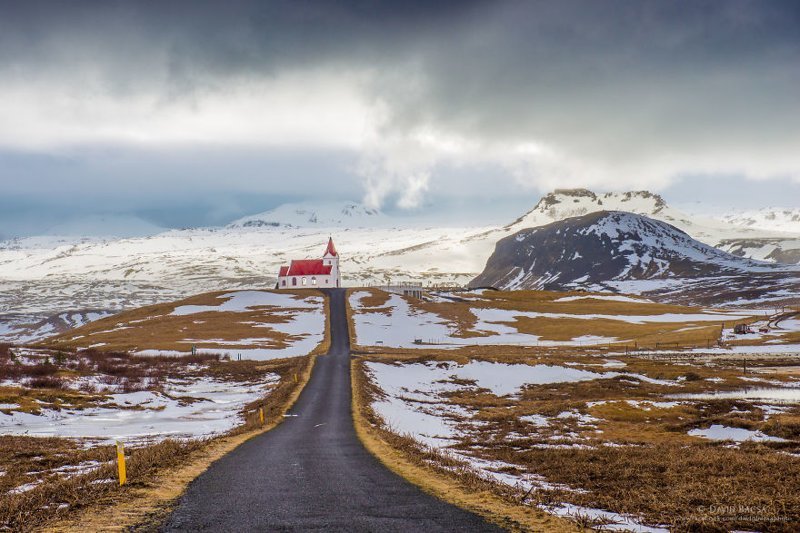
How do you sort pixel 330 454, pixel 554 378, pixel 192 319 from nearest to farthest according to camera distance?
pixel 330 454, pixel 554 378, pixel 192 319

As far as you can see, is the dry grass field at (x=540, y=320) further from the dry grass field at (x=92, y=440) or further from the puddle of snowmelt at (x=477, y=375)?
the dry grass field at (x=92, y=440)

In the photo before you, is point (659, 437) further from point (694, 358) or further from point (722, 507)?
point (694, 358)

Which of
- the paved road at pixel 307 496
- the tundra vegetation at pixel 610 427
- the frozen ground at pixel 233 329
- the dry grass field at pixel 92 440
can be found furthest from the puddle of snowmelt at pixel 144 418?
the frozen ground at pixel 233 329

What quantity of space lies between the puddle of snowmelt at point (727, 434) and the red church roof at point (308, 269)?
143m

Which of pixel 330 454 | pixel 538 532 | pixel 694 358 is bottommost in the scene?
pixel 694 358

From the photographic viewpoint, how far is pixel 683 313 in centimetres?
13225

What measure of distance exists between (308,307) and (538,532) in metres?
124

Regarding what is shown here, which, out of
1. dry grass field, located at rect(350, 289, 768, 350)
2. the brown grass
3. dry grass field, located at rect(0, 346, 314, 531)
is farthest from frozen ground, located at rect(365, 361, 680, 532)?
dry grass field, located at rect(350, 289, 768, 350)

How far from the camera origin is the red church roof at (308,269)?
170 meters

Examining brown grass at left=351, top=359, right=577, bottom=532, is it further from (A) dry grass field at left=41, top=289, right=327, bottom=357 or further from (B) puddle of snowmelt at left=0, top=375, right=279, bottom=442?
(A) dry grass field at left=41, top=289, right=327, bottom=357

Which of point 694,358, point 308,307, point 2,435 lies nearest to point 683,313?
point 694,358

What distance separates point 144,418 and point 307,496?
24.1 m

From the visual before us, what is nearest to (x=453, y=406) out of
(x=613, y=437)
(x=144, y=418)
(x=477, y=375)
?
(x=477, y=375)

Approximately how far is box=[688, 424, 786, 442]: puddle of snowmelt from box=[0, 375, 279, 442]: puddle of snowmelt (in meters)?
25.4
